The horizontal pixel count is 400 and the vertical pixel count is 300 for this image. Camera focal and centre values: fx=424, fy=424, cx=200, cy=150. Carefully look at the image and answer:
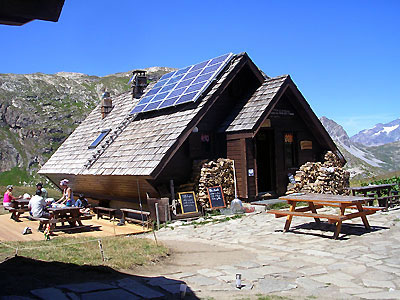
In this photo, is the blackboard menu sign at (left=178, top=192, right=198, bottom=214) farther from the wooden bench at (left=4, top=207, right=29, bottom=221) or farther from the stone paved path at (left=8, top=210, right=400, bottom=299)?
the wooden bench at (left=4, top=207, right=29, bottom=221)

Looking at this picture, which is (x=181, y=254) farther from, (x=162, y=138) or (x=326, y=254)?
(x=162, y=138)

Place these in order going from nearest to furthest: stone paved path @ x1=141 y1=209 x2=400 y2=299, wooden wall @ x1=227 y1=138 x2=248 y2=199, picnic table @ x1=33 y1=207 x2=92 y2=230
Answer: stone paved path @ x1=141 y1=209 x2=400 y2=299
picnic table @ x1=33 y1=207 x2=92 y2=230
wooden wall @ x1=227 y1=138 x2=248 y2=199

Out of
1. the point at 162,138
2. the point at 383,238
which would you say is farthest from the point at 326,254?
the point at 162,138

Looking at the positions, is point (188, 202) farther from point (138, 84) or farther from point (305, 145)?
point (138, 84)

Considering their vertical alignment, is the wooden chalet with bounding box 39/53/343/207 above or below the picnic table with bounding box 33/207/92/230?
above

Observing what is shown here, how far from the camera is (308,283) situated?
21.8ft

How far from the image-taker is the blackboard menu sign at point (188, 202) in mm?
14289

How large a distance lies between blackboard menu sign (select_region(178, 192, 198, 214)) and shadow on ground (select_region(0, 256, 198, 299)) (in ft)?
22.2

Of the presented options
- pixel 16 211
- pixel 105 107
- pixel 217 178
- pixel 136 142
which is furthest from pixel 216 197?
pixel 105 107

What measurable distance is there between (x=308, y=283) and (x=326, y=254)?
2.10 metres

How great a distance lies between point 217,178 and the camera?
1498 centimetres

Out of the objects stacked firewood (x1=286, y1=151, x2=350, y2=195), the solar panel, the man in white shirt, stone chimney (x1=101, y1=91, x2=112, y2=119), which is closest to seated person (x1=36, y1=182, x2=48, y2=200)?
the man in white shirt

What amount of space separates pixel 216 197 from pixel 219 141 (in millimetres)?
2382

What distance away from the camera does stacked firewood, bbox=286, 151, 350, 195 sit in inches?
646
